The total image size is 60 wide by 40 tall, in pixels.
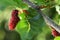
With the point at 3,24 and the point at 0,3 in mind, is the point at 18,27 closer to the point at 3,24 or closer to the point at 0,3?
the point at 0,3

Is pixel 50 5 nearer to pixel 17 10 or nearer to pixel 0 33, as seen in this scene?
pixel 17 10

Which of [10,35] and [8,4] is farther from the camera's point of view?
[10,35]

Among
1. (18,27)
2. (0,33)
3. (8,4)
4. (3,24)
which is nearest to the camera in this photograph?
(8,4)

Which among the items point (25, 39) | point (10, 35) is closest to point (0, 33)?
point (10, 35)

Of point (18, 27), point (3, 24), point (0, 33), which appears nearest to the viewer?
point (18, 27)

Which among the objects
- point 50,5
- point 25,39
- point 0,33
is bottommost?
point 25,39

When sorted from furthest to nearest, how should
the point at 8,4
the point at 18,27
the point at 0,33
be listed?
the point at 0,33 → the point at 18,27 → the point at 8,4

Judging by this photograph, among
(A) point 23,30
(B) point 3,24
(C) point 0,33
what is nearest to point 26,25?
(A) point 23,30

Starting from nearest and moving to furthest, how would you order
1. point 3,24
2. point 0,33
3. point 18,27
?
point 18,27 < point 3,24 < point 0,33

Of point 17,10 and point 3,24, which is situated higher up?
point 3,24
